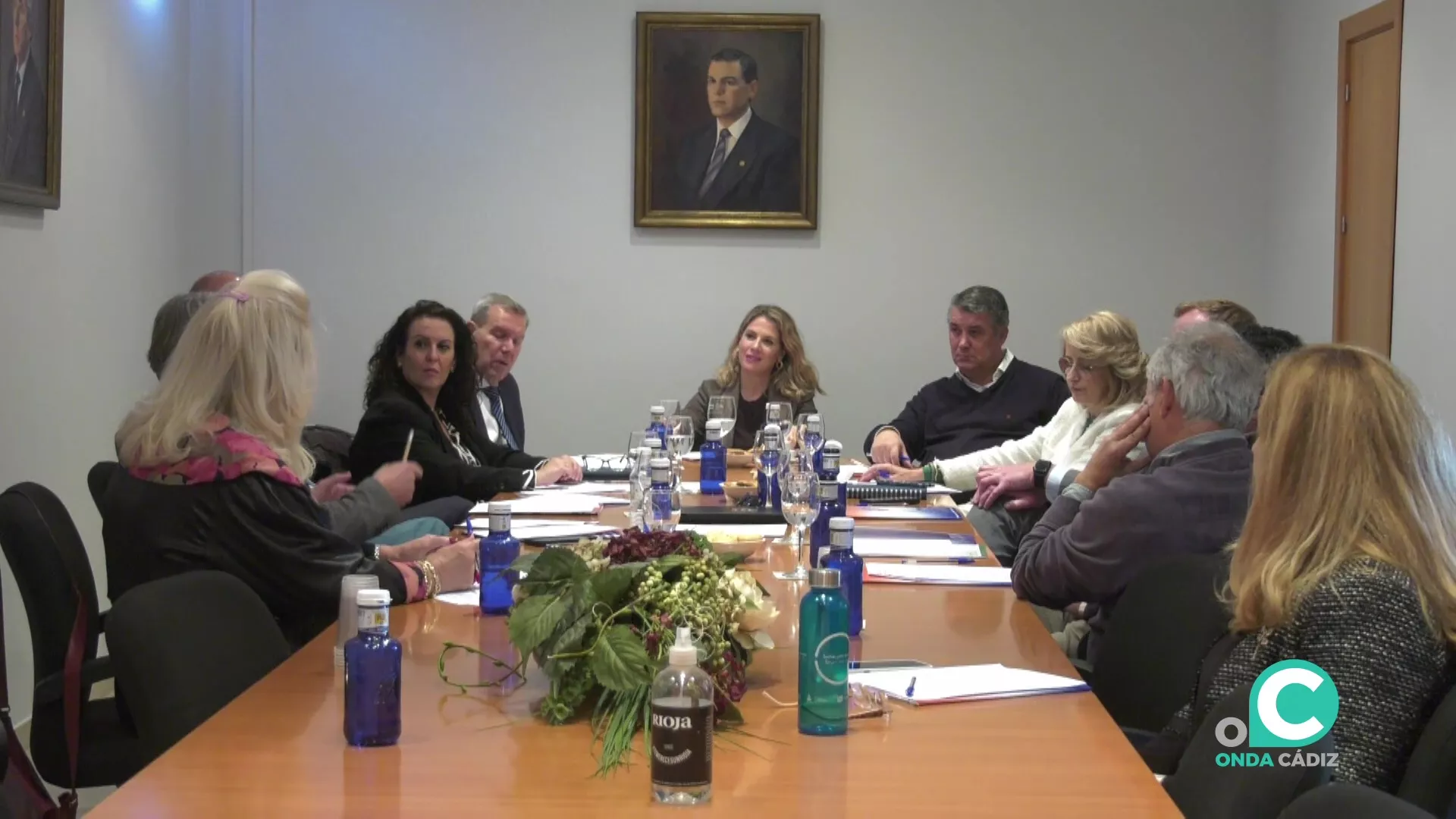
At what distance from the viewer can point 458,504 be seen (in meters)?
4.39

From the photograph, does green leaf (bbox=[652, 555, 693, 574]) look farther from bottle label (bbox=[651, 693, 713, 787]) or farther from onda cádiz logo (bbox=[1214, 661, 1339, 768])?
onda cádiz logo (bbox=[1214, 661, 1339, 768])

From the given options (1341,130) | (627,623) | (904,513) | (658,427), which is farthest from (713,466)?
(1341,130)

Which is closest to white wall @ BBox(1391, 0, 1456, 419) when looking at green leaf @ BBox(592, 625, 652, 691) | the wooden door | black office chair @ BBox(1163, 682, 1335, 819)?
the wooden door

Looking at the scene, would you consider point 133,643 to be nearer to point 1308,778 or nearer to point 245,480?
point 245,480

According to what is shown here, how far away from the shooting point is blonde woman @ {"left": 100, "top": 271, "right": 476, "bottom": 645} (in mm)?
2615

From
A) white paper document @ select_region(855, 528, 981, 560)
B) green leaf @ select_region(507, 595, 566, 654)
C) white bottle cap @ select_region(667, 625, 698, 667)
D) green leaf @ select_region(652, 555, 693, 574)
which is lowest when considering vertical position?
white paper document @ select_region(855, 528, 981, 560)

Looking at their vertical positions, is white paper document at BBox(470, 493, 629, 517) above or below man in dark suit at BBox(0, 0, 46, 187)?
below

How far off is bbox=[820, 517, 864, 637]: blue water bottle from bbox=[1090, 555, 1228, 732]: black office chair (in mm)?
508

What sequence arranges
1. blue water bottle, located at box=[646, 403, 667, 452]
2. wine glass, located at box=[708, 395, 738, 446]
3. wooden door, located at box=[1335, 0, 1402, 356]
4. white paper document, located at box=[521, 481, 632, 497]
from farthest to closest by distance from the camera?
wooden door, located at box=[1335, 0, 1402, 356] → wine glass, located at box=[708, 395, 738, 446] → blue water bottle, located at box=[646, 403, 667, 452] → white paper document, located at box=[521, 481, 632, 497]

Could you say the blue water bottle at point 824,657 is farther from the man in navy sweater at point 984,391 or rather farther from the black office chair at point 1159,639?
the man in navy sweater at point 984,391

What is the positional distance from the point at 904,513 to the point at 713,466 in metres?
0.74

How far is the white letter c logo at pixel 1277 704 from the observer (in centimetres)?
179

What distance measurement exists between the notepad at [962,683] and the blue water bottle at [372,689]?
0.65 metres

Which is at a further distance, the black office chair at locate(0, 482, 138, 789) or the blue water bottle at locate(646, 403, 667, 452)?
the blue water bottle at locate(646, 403, 667, 452)
